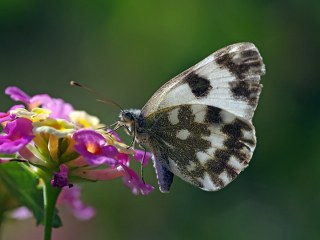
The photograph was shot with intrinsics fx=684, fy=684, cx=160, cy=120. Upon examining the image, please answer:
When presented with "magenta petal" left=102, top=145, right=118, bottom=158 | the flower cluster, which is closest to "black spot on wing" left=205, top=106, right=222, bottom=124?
the flower cluster

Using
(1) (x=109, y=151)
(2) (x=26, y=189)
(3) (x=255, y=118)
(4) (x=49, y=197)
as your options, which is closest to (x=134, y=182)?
(1) (x=109, y=151)

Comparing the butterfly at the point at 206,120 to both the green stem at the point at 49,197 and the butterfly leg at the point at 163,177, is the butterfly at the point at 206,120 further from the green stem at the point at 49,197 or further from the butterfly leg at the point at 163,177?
the green stem at the point at 49,197

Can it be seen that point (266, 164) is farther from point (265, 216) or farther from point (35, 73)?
point (35, 73)

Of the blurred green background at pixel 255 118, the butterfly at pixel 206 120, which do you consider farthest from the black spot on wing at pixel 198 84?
the blurred green background at pixel 255 118

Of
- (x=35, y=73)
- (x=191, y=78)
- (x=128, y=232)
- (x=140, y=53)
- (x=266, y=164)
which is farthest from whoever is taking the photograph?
(x=35, y=73)

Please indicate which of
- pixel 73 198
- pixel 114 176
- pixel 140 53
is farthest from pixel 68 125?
pixel 140 53

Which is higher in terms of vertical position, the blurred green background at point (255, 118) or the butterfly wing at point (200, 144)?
the butterfly wing at point (200, 144)

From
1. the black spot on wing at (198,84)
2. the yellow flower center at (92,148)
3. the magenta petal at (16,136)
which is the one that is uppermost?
the magenta petal at (16,136)
